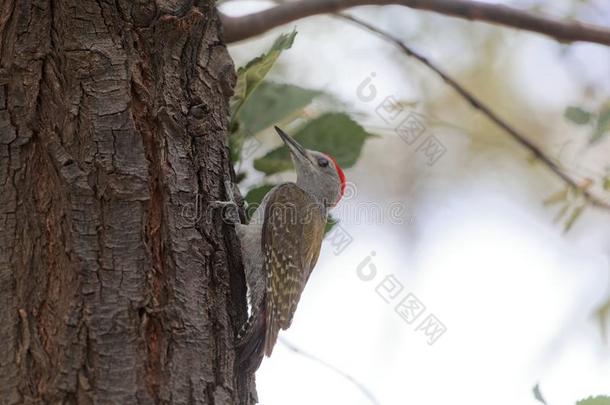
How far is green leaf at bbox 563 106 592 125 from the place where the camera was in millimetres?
3582

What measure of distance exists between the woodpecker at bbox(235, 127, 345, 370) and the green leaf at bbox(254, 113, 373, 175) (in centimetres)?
6

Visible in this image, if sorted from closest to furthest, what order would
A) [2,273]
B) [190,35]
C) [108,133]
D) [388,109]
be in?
[2,273] → [108,133] → [190,35] → [388,109]

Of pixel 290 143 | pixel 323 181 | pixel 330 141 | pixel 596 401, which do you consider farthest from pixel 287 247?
pixel 596 401

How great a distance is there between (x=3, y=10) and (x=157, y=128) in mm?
636

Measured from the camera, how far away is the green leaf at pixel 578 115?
358 cm

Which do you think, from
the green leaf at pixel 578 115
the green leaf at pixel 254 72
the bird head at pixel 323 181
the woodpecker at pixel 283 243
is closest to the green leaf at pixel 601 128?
the green leaf at pixel 578 115

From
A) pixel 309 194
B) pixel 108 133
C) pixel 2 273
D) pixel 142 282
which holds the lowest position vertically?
pixel 142 282

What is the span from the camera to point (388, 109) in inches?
170

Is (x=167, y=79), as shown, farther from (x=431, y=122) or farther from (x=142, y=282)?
(x=431, y=122)

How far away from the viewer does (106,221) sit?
246cm

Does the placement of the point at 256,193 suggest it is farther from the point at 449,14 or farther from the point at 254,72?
the point at 449,14

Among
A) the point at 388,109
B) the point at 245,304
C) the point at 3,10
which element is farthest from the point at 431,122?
the point at 3,10

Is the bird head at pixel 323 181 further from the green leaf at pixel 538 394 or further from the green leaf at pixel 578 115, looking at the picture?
the green leaf at pixel 538 394

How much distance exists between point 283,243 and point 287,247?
0.11ft
